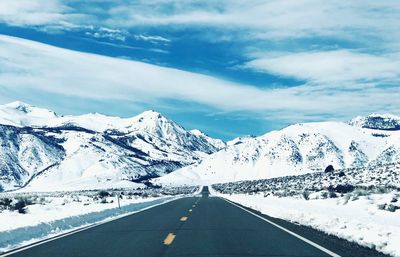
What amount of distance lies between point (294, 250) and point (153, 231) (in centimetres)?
623

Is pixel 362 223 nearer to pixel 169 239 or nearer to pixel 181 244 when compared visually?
pixel 181 244

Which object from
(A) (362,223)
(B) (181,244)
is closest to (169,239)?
(B) (181,244)

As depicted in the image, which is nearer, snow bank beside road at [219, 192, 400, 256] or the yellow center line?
snow bank beside road at [219, 192, 400, 256]

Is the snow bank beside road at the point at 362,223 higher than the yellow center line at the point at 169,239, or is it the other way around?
the snow bank beside road at the point at 362,223

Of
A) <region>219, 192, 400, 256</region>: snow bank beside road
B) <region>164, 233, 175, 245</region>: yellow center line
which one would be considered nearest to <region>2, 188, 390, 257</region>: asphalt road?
<region>164, 233, 175, 245</region>: yellow center line

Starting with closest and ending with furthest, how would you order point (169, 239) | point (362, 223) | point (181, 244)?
point (181, 244)
point (169, 239)
point (362, 223)

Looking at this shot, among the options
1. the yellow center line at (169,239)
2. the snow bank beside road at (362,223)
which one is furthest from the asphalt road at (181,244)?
the snow bank beside road at (362,223)

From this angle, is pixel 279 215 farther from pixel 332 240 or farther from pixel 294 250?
pixel 294 250

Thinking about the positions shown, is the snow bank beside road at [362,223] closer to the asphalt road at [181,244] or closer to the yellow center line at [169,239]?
the asphalt road at [181,244]

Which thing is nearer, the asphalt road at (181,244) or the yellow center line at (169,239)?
the asphalt road at (181,244)

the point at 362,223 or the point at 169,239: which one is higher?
the point at 362,223

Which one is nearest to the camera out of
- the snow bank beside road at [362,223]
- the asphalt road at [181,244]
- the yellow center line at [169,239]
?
the asphalt road at [181,244]

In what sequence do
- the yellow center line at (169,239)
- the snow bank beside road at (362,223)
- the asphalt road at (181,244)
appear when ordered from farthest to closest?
the yellow center line at (169,239) < the snow bank beside road at (362,223) < the asphalt road at (181,244)

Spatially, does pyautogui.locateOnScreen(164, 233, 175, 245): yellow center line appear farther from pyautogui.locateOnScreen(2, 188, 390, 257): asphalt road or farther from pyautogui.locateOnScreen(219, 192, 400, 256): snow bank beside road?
pyautogui.locateOnScreen(219, 192, 400, 256): snow bank beside road
